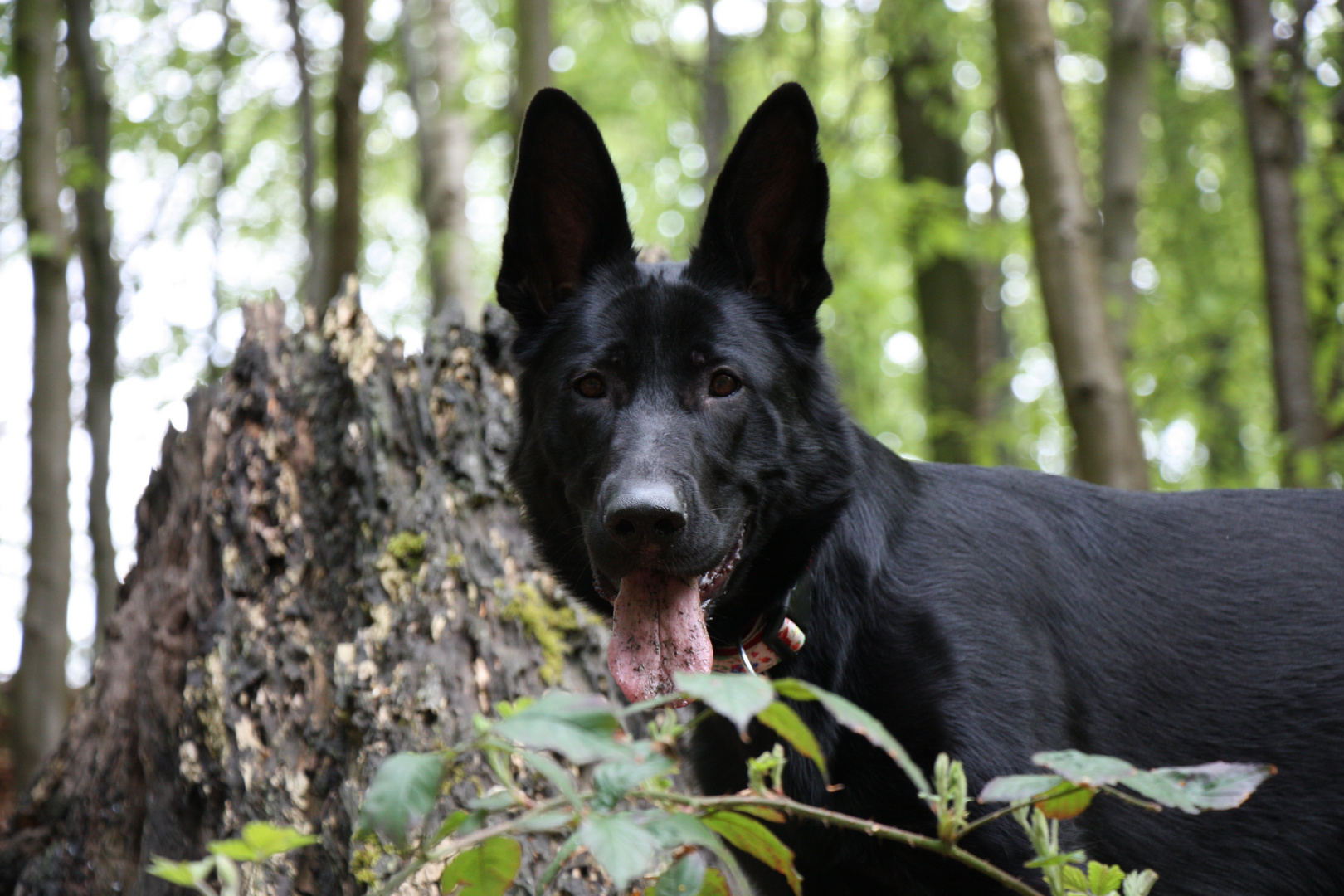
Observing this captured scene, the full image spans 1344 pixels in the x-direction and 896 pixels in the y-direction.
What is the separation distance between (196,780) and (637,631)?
199 centimetres

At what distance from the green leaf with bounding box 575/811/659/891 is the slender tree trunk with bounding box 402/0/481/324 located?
8.82 metres

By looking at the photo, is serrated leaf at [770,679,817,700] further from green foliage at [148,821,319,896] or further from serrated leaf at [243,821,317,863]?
green foliage at [148,821,319,896]

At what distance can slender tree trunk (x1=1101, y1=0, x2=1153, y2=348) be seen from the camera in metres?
9.41

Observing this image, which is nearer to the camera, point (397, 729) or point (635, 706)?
point (635, 706)

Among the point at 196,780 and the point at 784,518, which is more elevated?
the point at 784,518

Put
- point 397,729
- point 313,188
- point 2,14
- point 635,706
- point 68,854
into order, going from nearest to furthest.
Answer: point 635,706 < point 397,729 < point 68,854 < point 2,14 < point 313,188

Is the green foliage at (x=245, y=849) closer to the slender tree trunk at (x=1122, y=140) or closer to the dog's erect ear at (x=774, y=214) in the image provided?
the dog's erect ear at (x=774, y=214)

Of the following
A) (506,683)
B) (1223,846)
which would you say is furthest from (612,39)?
(1223,846)

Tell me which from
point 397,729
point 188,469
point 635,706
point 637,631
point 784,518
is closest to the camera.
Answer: point 635,706

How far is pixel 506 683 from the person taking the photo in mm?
3662

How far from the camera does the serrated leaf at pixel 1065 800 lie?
144cm

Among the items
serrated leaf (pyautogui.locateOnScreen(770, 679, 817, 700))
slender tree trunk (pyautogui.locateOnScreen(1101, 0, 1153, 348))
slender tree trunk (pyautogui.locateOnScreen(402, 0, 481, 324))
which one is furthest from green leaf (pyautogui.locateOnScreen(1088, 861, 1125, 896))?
slender tree trunk (pyautogui.locateOnScreen(402, 0, 481, 324))

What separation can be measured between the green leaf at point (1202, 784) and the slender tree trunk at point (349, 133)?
7539 millimetres

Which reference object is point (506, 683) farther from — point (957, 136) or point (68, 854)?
point (957, 136)
